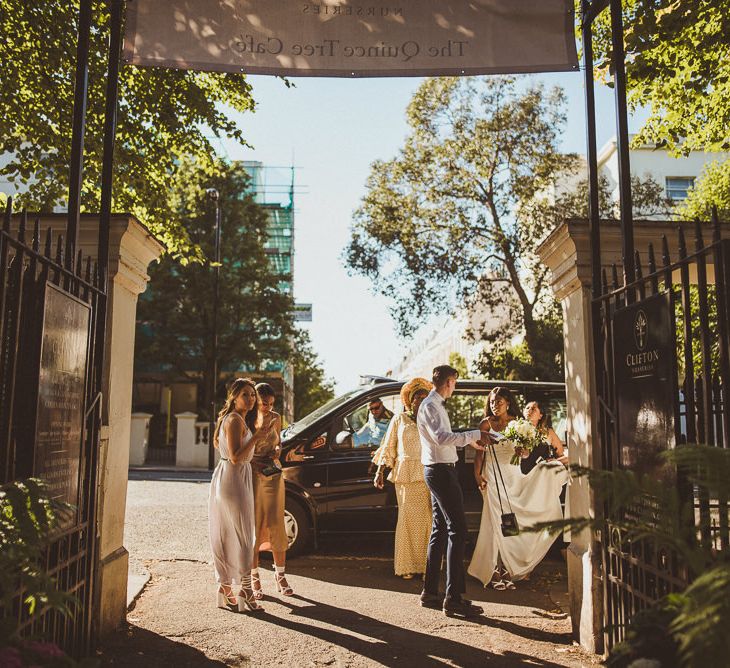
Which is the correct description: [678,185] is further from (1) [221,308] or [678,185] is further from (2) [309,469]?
(2) [309,469]

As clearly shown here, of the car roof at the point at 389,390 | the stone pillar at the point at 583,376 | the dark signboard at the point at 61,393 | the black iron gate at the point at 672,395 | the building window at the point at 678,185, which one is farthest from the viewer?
the building window at the point at 678,185

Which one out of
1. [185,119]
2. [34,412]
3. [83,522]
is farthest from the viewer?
[185,119]

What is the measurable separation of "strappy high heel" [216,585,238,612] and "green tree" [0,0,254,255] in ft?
18.7

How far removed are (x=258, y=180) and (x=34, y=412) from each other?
4446 centimetres

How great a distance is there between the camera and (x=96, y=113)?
938 centimetres

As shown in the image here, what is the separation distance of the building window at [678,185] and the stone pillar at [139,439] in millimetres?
26222

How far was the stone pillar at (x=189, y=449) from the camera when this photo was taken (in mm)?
25594

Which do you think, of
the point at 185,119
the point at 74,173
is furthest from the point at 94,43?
the point at 74,173

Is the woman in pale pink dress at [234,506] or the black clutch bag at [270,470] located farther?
the black clutch bag at [270,470]

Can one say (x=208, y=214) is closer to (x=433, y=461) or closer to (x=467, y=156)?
(x=467, y=156)

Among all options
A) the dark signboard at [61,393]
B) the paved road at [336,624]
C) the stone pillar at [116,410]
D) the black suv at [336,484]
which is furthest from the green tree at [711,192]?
the dark signboard at [61,393]

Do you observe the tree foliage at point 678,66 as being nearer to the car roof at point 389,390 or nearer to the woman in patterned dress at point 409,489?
the car roof at point 389,390

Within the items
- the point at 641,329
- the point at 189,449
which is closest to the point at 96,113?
the point at 641,329

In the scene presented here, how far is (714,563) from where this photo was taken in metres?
2.31
